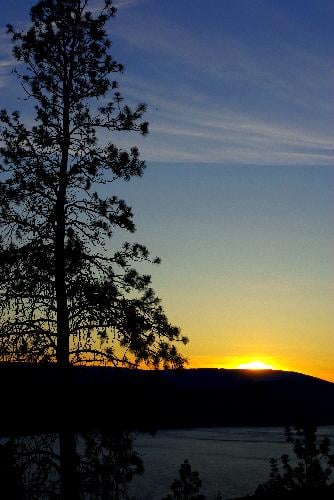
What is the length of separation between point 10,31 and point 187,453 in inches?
5330

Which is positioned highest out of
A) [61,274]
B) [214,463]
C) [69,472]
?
[61,274]

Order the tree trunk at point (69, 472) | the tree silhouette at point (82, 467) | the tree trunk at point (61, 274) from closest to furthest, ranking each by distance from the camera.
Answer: the tree silhouette at point (82, 467), the tree trunk at point (69, 472), the tree trunk at point (61, 274)

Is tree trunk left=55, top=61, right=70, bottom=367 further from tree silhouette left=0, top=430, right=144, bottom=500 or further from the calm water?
the calm water

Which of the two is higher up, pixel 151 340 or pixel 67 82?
pixel 67 82

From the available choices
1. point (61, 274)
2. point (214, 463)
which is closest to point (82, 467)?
point (61, 274)

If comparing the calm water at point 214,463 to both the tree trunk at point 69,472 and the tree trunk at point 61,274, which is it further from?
the tree trunk at point 61,274

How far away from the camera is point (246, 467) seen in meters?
116

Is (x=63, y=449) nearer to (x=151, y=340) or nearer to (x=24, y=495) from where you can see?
(x=24, y=495)

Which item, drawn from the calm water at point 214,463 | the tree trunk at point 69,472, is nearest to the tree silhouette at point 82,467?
the tree trunk at point 69,472

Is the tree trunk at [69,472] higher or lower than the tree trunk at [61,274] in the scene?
lower

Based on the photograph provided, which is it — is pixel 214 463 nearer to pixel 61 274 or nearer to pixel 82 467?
pixel 82 467

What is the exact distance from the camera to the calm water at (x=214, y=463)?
Answer: 293 feet

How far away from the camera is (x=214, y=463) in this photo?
4766 inches

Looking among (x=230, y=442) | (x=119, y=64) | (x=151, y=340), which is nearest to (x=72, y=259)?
(x=151, y=340)
